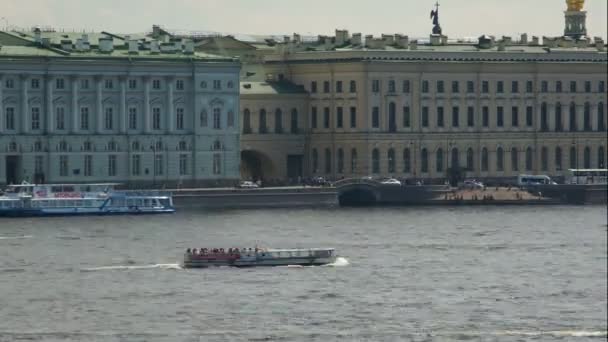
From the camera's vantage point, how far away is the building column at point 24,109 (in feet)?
255

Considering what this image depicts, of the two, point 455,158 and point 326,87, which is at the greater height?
point 326,87

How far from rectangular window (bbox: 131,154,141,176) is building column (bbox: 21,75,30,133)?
279 centimetres

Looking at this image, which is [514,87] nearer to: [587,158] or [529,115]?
[529,115]

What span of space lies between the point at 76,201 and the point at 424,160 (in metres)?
13.2

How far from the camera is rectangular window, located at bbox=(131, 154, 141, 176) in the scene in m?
79.0

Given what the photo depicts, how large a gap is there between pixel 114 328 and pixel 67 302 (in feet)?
12.5

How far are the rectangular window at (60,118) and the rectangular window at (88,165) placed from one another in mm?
895

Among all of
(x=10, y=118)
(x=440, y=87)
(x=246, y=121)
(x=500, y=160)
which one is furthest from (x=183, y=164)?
(x=500, y=160)

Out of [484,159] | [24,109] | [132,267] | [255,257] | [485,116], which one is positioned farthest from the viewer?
[485,116]

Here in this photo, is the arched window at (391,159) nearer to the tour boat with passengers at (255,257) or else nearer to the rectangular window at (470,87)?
the rectangular window at (470,87)

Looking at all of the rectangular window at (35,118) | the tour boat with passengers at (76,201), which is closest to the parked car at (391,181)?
the tour boat with passengers at (76,201)

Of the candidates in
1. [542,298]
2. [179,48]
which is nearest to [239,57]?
[179,48]

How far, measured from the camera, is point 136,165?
260 ft

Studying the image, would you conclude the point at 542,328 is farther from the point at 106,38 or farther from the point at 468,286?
the point at 106,38
